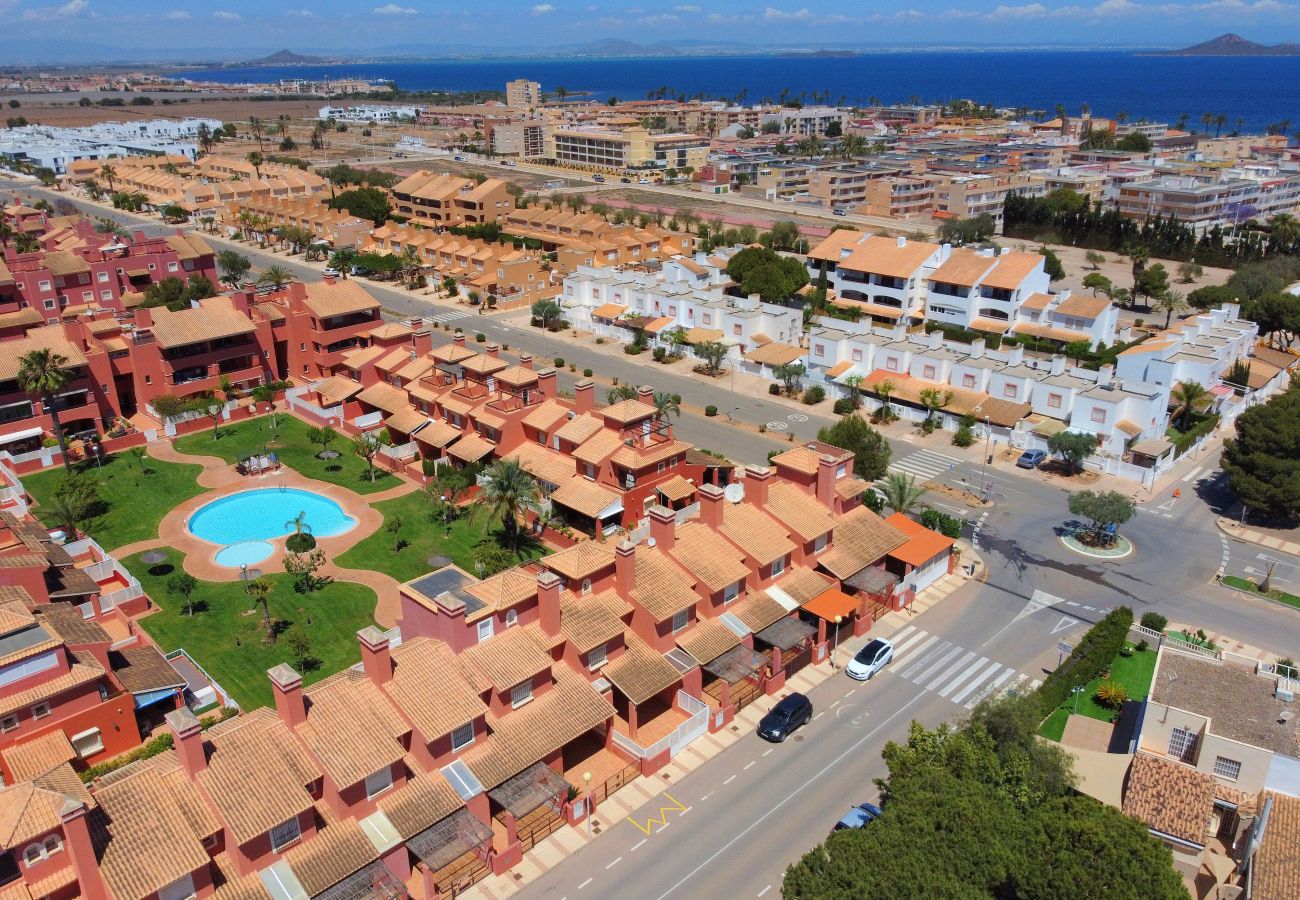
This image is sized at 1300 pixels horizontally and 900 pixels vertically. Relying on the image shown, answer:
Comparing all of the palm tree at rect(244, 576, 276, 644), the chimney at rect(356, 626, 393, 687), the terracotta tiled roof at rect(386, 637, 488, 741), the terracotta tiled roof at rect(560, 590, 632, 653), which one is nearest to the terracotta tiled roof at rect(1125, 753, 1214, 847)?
the terracotta tiled roof at rect(560, 590, 632, 653)

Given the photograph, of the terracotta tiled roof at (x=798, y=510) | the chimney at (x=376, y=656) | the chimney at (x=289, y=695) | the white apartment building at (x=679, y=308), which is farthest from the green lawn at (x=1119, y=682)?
the white apartment building at (x=679, y=308)

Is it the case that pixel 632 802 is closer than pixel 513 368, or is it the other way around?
pixel 632 802

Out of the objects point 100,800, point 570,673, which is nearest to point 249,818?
point 100,800

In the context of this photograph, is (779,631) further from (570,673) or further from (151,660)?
(151,660)

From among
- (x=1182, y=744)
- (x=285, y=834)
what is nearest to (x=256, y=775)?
(x=285, y=834)

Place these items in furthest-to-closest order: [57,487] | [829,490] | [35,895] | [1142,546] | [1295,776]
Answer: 1. [57,487]
2. [1142,546]
3. [829,490]
4. [1295,776]
5. [35,895]

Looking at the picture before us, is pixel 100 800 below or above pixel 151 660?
above
